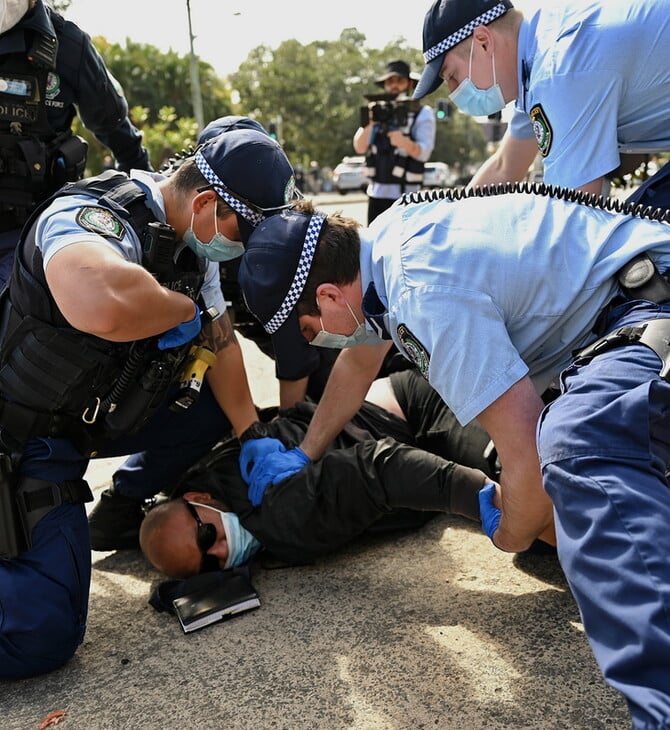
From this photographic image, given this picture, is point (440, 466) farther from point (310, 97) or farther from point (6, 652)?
point (310, 97)

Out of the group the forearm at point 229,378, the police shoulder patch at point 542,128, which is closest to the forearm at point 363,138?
the forearm at point 229,378

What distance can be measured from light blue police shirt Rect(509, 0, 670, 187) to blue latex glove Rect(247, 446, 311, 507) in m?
1.15

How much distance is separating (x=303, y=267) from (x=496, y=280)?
456 millimetres

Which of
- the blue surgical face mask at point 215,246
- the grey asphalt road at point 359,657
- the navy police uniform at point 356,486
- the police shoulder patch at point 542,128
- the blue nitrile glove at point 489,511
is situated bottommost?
the grey asphalt road at point 359,657

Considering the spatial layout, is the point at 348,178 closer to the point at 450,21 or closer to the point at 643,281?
the point at 450,21

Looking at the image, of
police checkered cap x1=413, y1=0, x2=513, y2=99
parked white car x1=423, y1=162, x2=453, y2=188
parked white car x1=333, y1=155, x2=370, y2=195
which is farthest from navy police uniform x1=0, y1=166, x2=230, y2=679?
parked white car x1=333, y1=155, x2=370, y2=195

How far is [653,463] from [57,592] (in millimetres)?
1579

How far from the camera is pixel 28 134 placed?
2.87 m

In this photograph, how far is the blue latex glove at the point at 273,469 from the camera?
2525 millimetres

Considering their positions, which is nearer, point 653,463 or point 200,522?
point 653,463

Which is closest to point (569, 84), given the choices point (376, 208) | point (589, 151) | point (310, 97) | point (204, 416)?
point (589, 151)

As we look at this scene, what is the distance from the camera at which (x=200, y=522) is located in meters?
2.56

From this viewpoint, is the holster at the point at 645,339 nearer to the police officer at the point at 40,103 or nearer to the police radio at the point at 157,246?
the police radio at the point at 157,246

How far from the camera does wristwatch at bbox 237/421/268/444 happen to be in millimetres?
2745
